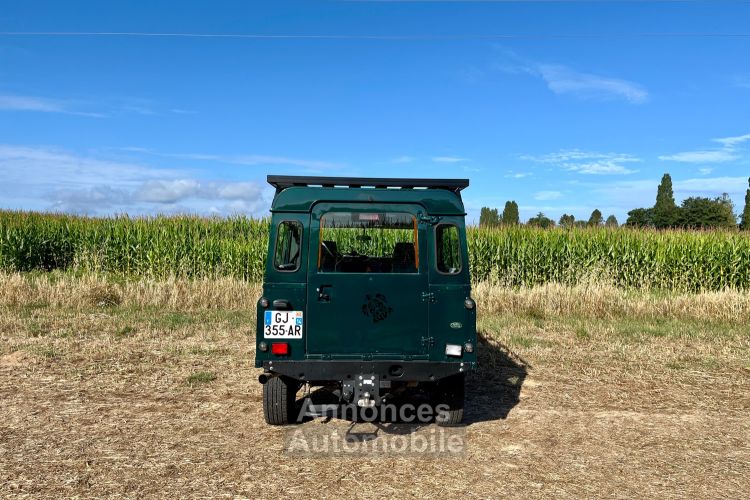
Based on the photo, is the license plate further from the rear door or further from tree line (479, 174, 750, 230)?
tree line (479, 174, 750, 230)

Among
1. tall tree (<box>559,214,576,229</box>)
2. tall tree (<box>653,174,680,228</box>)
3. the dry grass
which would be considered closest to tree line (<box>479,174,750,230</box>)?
tall tree (<box>653,174,680,228</box>)

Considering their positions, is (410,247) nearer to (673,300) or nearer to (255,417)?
(255,417)

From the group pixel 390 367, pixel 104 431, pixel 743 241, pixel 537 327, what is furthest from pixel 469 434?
pixel 743 241

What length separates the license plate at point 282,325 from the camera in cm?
567

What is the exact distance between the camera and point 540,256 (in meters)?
19.7

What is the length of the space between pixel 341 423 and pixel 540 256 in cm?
1444

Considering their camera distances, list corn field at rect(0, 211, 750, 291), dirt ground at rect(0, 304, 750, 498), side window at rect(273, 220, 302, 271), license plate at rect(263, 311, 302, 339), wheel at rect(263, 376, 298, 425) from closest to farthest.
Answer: dirt ground at rect(0, 304, 750, 498), license plate at rect(263, 311, 302, 339), side window at rect(273, 220, 302, 271), wheel at rect(263, 376, 298, 425), corn field at rect(0, 211, 750, 291)

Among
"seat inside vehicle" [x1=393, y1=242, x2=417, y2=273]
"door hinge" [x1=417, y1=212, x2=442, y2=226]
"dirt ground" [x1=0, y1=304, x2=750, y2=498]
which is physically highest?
"door hinge" [x1=417, y1=212, x2=442, y2=226]

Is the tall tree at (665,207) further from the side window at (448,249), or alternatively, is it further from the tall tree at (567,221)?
the side window at (448,249)

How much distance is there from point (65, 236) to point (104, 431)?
1984 cm

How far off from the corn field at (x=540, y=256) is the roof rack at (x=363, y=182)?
1308cm

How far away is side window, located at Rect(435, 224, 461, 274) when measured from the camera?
589 centimetres

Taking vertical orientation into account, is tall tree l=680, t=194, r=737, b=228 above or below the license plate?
above

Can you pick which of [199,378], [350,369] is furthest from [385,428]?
[199,378]
